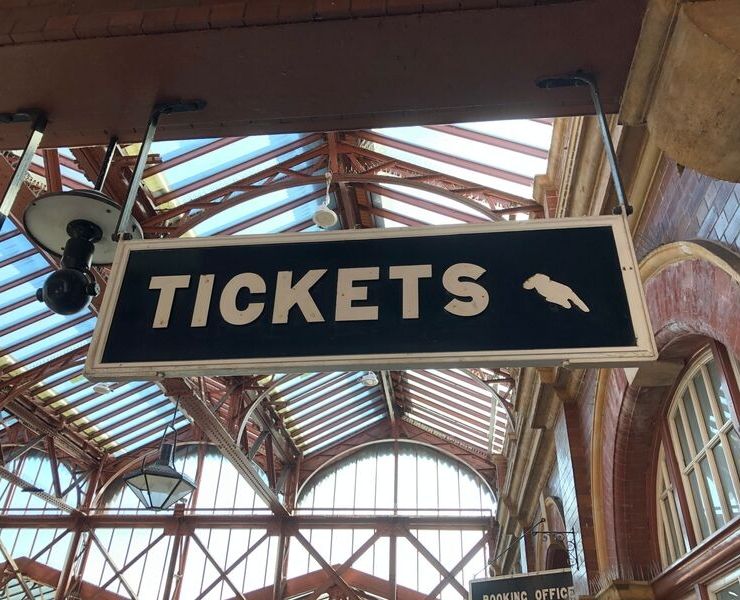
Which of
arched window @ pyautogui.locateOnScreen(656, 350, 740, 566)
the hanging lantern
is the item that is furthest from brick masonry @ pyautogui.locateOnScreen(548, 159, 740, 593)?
the hanging lantern

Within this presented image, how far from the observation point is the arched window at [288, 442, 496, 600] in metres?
13.2

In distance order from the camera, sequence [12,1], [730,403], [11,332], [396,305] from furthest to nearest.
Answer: [11,332]
[730,403]
[12,1]
[396,305]

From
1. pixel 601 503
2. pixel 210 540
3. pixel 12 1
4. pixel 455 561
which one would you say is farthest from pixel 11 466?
pixel 12 1

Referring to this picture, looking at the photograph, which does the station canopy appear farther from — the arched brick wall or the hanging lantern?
the arched brick wall

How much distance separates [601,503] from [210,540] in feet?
36.8

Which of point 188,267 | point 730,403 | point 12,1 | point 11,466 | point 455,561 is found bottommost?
point 188,267

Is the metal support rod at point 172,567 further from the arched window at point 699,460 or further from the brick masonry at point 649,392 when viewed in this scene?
the arched window at point 699,460

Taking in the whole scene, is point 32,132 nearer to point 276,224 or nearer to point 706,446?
point 706,446

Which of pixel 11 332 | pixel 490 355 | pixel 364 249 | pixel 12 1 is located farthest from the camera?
pixel 11 332

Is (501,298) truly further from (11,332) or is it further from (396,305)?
(11,332)

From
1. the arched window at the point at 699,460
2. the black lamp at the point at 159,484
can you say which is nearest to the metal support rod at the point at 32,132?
the arched window at the point at 699,460

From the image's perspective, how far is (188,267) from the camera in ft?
5.05

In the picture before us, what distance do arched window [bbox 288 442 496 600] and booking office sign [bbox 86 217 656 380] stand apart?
1251 cm

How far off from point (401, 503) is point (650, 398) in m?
11.4
